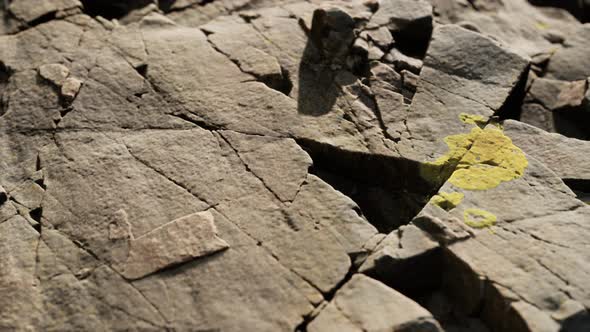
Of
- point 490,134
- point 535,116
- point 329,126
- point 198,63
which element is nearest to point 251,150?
point 329,126

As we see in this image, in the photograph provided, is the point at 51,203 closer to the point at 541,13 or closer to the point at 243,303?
the point at 243,303

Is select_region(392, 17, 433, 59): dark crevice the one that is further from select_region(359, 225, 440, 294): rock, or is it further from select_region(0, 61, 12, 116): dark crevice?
select_region(0, 61, 12, 116): dark crevice

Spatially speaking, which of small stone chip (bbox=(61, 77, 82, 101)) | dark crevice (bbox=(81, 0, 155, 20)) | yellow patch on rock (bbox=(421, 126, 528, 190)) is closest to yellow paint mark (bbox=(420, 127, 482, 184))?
yellow patch on rock (bbox=(421, 126, 528, 190))

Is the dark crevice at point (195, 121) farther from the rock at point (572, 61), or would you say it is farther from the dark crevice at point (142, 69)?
the rock at point (572, 61)

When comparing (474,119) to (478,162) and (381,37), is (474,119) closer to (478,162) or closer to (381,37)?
(478,162)

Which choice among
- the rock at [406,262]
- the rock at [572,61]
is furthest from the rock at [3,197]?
the rock at [572,61]

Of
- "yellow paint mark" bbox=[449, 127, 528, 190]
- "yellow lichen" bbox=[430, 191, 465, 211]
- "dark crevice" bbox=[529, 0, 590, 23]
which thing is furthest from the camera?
"dark crevice" bbox=[529, 0, 590, 23]

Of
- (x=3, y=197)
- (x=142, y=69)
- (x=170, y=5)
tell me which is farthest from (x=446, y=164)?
(x=170, y=5)
